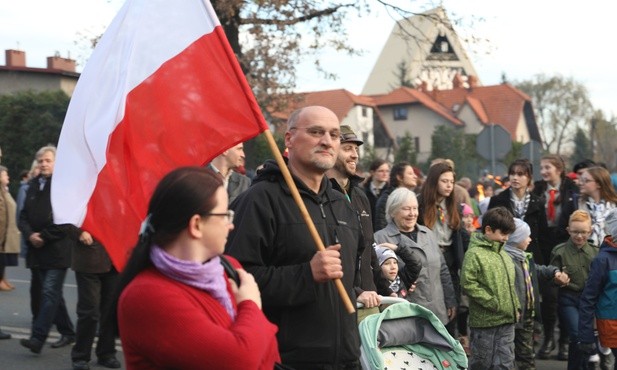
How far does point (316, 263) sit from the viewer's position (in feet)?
13.7

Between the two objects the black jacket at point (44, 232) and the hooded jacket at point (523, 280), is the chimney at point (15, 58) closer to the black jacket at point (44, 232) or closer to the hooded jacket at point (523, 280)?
the black jacket at point (44, 232)

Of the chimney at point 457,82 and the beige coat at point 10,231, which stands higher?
the chimney at point 457,82

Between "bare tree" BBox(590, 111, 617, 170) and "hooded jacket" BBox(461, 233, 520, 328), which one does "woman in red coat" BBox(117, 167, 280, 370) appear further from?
"bare tree" BBox(590, 111, 617, 170)

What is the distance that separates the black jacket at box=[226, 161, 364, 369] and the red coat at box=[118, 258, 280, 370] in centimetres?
127

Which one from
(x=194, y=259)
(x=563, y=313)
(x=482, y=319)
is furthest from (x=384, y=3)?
(x=194, y=259)

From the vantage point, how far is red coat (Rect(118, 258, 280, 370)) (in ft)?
9.60

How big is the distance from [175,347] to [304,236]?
1.62 meters

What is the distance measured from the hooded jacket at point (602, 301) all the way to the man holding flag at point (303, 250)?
377cm

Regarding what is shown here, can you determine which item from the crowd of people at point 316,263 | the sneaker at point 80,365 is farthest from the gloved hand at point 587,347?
the sneaker at point 80,365

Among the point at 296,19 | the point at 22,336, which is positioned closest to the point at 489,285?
the point at 22,336

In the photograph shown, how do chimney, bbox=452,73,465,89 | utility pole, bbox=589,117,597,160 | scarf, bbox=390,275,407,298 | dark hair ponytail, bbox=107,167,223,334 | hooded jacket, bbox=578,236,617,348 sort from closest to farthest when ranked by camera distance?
dark hair ponytail, bbox=107,167,223,334
scarf, bbox=390,275,407,298
hooded jacket, bbox=578,236,617,348
utility pole, bbox=589,117,597,160
chimney, bbox=452,73,465,89

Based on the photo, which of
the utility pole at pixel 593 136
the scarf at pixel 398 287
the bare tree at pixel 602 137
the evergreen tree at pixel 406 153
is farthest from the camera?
the utility pole at pixel 593 136

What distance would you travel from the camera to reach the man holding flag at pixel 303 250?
433 cm

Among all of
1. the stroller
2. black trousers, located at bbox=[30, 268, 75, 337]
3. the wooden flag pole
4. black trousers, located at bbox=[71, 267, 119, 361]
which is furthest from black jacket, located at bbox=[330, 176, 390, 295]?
black trousers, located at bbox=[30, 268, 75, 337]
